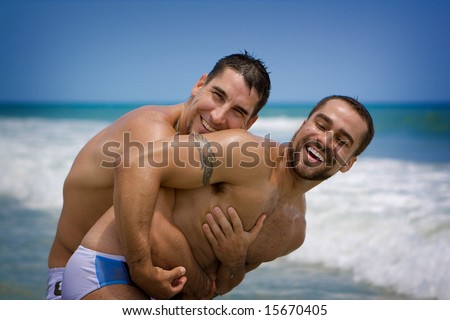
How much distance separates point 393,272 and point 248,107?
4.54m

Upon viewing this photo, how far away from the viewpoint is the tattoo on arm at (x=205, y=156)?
3168 mm

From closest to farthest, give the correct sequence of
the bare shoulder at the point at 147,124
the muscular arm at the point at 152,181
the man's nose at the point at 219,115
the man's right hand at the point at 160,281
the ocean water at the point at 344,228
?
1. the muscular arm at the point at 152,181
2. the man's right hand at the point at 160,281
3. the bare shoulder at the point at 147,124
4. the man's nose at the point at 219,115
5. the ocean water at the point at 344,228

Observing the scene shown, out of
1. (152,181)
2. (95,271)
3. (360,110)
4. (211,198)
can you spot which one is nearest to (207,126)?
(211,198)

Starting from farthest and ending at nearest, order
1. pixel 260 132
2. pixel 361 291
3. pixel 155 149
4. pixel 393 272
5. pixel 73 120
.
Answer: pixel 73 120 → pixel 260 132 → pixel 393 272 → pixel 361 291 → pixel 155 149

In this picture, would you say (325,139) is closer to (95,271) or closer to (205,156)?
(205,156)

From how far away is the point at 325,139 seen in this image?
347cm

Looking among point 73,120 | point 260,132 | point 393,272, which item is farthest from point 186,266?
point 73,120

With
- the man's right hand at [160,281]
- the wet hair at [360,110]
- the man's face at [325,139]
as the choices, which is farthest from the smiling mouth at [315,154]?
the man's right hand at [160,281]

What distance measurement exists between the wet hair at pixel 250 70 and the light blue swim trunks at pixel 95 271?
4.10 feet

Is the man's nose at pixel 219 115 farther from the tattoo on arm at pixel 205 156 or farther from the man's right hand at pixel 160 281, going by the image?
the man's right hand at pixel 160 281

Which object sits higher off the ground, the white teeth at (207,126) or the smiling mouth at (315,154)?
the white teeth at (207,126)

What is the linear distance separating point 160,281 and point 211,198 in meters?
0.53

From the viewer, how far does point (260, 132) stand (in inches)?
921
